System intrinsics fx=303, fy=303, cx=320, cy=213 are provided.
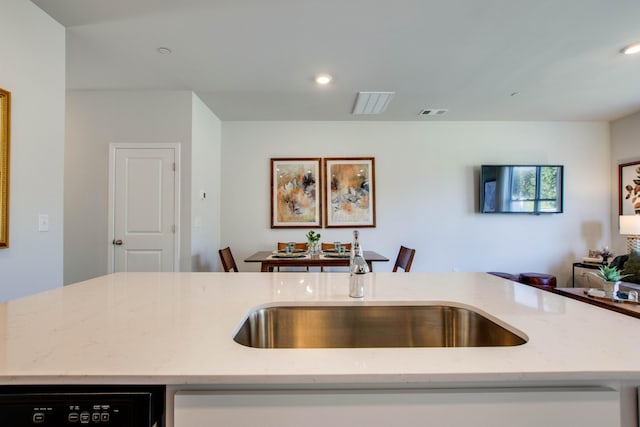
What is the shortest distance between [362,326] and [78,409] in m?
0.85

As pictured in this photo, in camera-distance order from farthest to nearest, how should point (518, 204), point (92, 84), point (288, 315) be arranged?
point (518, 204) < point (92, 84) < point (288, 315)

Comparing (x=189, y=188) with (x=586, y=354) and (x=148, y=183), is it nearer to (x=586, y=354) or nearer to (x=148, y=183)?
(x=148, y=183)

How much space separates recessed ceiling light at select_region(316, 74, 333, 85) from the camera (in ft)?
9.56

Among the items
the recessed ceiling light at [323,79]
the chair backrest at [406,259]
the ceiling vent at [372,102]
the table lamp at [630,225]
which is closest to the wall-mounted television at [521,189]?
the table lamp at [630,225]

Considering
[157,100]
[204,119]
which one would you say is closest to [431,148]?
[204,119]

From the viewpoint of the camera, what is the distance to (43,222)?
2023 millimetres

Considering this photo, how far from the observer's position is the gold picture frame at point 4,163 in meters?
1.74

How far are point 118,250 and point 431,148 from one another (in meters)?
4.16

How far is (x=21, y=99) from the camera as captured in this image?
188cm

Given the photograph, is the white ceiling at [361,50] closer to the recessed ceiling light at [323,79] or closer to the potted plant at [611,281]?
the recessed ceiling light at [323,79]

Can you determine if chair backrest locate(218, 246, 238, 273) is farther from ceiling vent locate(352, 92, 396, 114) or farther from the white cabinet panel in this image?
the white cabinet panel

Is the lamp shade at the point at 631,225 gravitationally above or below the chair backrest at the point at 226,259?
above

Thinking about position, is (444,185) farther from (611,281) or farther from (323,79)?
(611,281)

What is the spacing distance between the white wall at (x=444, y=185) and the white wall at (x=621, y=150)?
9 centimetres
